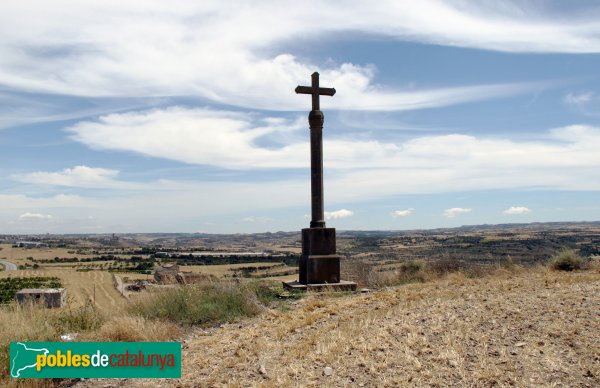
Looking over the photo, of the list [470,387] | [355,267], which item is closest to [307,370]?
[470,387]

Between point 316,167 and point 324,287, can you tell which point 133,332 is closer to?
point 324,287

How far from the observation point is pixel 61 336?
7.68m

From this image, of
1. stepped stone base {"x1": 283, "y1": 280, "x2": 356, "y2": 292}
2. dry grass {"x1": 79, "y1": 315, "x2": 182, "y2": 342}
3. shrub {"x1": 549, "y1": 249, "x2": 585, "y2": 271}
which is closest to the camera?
dry grass {"x1": 79, "y1": 315, "x2": 182, "y2": 342}

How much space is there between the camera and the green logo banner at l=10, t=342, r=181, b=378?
6363 mm

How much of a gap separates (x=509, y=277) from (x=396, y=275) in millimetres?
3598

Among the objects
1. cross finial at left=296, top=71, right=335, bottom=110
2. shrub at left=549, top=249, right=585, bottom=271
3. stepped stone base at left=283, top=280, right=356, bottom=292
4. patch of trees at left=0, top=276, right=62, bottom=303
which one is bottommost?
patch of trees at left=0, top=276, right=62, bottom=303

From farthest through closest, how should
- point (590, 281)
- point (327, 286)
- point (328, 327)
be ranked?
point (327, 286) → point (590, 281) → point (328, 327)

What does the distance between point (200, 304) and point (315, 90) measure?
6.28 metres

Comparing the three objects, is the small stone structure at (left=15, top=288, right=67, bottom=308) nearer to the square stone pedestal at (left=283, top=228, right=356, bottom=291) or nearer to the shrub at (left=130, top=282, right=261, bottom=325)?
the shrub at (left=130, top=282, right=261, bottom=325)

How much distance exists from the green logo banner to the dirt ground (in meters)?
0.18

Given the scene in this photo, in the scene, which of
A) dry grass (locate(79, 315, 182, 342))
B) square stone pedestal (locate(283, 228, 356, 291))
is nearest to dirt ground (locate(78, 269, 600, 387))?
dry grass (locate(79, 315, 182, 342))

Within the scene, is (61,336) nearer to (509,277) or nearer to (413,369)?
(413,369)

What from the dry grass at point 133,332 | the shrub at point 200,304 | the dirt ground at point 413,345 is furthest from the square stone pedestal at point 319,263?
the dry grass at point 133,332

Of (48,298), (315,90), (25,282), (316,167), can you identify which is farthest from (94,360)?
(25,282)
